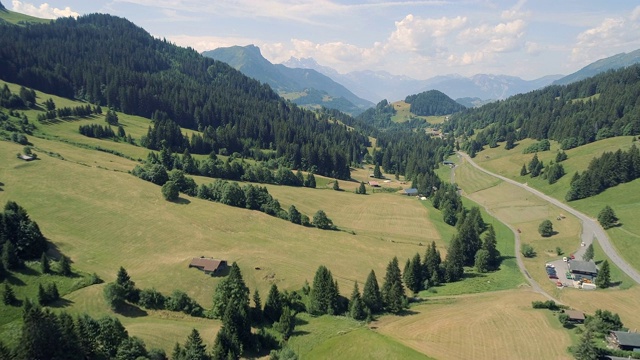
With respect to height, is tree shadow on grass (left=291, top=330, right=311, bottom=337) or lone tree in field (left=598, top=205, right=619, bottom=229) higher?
lone tree in field (left=598, top=205, right=619, bottom=229)

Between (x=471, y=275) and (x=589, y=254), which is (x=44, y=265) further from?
(x=589, y=254)

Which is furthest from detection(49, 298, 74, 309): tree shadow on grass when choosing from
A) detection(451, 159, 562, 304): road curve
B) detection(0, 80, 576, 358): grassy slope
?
detection(451, 159, 562, 304): road curve

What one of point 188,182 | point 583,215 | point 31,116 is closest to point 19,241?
point 188,182

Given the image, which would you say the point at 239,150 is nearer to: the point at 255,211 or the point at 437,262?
the point at 255,211

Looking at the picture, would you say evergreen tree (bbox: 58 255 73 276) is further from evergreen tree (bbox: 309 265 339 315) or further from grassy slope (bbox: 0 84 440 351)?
evergreen tree (bbox: 309 265 339 315)

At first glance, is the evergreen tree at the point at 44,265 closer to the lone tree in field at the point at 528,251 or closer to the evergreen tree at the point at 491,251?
the evergreen tree at the point at 491,251

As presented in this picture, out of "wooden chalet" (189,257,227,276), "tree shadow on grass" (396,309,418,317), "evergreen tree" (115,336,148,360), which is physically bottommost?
"tree shadow on grass" (396,309,418,317)

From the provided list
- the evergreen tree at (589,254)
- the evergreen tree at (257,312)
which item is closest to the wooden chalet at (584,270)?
the evergreen tree at (589,254)
